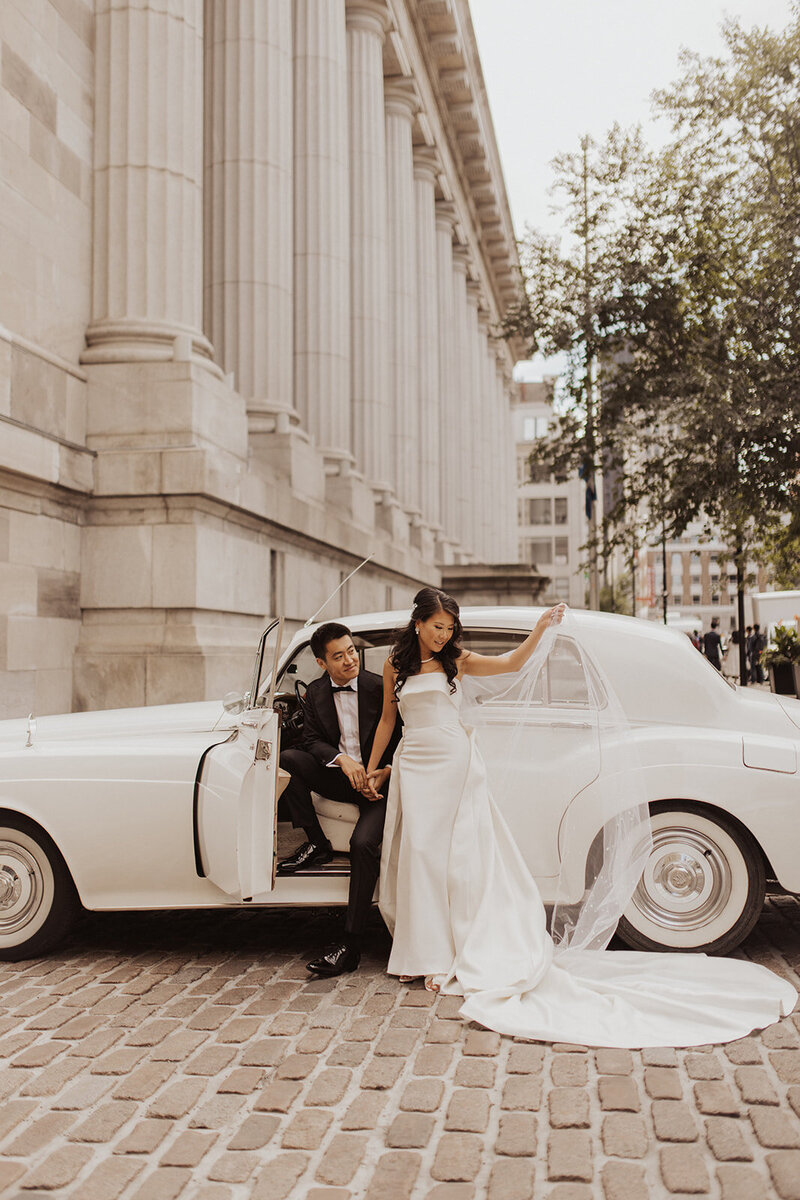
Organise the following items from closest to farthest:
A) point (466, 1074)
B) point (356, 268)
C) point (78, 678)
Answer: point (466, 1074) → point (78, 678) → point (356, 268)

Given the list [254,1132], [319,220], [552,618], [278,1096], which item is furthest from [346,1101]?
[319,220]

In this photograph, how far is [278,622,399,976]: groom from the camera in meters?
5.39

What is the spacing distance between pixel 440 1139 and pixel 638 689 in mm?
2717

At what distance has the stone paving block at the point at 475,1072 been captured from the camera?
3932 mm

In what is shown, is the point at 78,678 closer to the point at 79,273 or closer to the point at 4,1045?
the point at 79,273

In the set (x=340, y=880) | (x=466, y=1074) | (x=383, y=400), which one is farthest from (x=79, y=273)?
(x=383, y=400)

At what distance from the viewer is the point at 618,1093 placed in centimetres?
381

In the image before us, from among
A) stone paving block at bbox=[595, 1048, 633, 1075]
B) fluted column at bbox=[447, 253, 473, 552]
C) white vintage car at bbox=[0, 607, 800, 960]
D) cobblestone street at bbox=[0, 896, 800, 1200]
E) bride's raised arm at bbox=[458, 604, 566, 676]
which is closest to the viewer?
cobblestone street at bbox=[0, 896, 800, 1200]

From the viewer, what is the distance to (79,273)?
11.5 meters

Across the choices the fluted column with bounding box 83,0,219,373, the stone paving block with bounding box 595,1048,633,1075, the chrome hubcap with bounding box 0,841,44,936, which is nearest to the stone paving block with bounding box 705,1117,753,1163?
the stone paving block with bounding box 595,1048,633,1075

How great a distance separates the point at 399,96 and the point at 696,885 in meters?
25.1

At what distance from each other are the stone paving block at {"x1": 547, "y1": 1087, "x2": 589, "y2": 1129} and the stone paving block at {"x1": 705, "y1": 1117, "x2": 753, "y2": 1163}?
14.7 inches

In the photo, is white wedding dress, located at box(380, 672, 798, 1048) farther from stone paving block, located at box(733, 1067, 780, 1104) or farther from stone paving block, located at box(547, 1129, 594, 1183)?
stone paving block, located at box(547, 1129, 594, 1183)

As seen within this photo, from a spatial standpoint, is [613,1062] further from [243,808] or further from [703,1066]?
[243,808]
